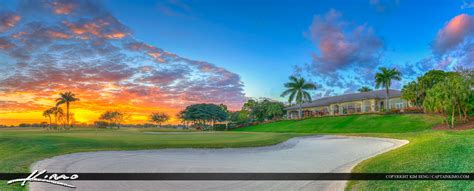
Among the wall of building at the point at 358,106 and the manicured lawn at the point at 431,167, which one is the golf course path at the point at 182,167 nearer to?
the manicured lawn at the point at 431,167

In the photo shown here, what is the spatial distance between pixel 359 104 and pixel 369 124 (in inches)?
786

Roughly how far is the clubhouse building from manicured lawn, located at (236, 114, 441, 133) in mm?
6895

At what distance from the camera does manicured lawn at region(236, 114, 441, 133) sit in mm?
42938

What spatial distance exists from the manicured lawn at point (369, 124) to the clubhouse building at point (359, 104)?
6895 mm

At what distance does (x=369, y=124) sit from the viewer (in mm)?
49844

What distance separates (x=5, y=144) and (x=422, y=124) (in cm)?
5067

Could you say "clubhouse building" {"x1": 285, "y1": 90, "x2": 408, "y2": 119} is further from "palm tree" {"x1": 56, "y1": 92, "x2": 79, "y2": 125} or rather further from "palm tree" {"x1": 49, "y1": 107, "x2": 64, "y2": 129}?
"palm tree" {"x1": 49, "y1": 107, "x2": 64, "y2": 129}

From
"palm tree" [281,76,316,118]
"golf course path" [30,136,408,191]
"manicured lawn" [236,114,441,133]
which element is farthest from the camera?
"palm tree" [281,76,316,118]

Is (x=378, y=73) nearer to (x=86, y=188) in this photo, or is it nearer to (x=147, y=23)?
(x=147, y=23)

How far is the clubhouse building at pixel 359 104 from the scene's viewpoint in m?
63.4

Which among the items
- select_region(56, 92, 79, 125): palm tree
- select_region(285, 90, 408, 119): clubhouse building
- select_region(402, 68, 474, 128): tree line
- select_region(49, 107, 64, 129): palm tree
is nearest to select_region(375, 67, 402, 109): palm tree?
select_region(285, 90, 408, 119): clubhouse building
